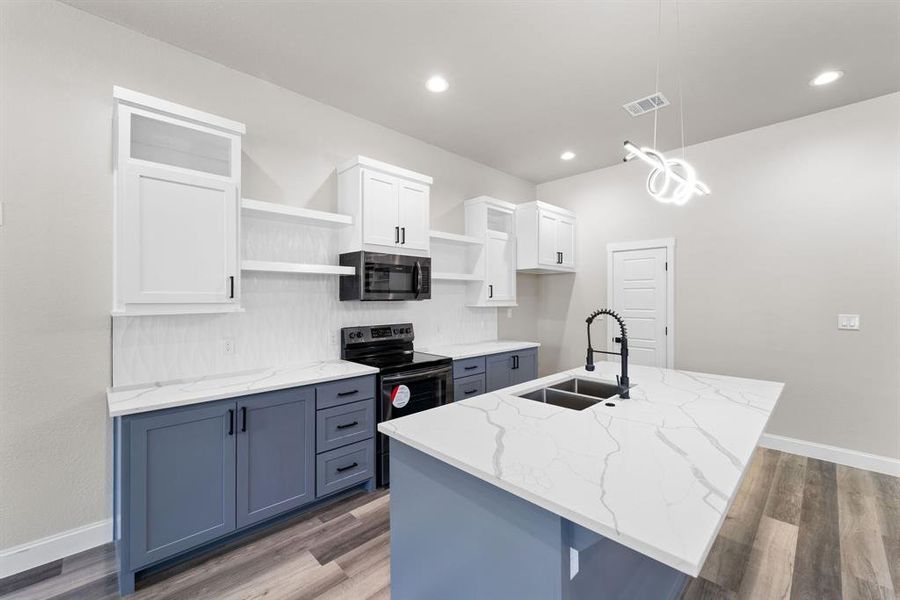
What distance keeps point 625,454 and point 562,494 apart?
0.38 meters

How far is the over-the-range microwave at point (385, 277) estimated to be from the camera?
3031mm

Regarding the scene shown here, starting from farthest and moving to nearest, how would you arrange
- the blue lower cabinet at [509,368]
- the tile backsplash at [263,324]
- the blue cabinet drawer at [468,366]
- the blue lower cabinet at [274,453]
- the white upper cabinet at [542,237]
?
1. the white upper cabinet at [542,237]
2. the blue lower cabinet at [509,368]
3. the blue cabinet drawer at [468,366]
4. the tile backsplash at [263,324]
5. the blue lower cabinet at [274,453]

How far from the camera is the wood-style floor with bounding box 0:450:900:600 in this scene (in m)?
1.86

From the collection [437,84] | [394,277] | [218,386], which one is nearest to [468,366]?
[394,277]

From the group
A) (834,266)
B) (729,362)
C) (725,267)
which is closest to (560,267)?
(725,267)

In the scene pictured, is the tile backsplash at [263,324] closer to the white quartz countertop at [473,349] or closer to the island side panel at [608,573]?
the white quartz countertop at [473,349]

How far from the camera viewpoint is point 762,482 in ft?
9.73

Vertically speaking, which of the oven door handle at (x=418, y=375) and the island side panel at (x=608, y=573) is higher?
the oven door handle at (x=418, y=375)

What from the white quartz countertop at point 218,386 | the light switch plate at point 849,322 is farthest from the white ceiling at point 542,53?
the white quartz countertop at point 218,386

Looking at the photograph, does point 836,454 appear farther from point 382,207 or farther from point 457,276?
point 382,207

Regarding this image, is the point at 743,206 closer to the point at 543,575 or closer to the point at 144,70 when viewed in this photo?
the point at 543,575

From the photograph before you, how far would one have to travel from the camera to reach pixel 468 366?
3.59 meters

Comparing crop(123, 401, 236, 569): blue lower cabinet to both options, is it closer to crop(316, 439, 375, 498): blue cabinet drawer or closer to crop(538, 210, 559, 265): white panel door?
crop(316, 439, 375, 498): blue cabinet drawer

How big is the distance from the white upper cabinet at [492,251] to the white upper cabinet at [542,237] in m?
0.10
